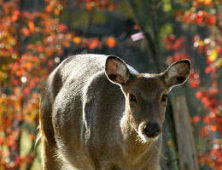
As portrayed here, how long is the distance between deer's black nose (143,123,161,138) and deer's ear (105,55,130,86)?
852 mm

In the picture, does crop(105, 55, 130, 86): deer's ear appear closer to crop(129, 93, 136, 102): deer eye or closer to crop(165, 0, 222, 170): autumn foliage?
crop(129, 93, 136, 102): deer eye

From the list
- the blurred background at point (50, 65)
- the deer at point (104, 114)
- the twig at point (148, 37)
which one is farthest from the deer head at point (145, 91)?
the twig at point (148, 37)

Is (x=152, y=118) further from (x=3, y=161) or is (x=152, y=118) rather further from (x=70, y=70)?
(x=3, y=161)

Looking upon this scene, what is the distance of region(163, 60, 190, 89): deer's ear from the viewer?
763cm

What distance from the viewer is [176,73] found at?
7672 millimetres

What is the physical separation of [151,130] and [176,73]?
968mm

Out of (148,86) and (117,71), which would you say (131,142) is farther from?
(117,71)

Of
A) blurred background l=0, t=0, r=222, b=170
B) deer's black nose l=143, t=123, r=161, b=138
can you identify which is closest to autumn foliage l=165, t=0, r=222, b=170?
blurred background l=0, t=0, r=222, b=170

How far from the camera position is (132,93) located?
7.44 meters

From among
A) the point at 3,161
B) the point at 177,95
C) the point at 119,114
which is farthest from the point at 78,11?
the point at 119,114

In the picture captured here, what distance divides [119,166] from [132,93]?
771 millimetres

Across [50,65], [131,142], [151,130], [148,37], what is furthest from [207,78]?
[151,130]

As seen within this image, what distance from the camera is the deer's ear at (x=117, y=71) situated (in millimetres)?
7602

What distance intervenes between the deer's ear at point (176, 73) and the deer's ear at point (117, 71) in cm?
41
